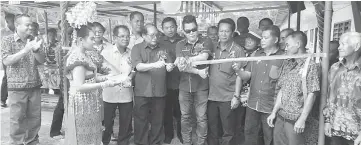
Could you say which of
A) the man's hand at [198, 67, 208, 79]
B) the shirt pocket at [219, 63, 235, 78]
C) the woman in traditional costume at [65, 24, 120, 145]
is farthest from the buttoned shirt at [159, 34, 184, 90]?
the woman in traditional costume at [65, 24, 120, 145]

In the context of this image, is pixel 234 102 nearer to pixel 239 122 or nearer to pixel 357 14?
pixel 239 122

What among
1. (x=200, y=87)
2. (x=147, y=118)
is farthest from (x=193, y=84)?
(x=147, y=118)

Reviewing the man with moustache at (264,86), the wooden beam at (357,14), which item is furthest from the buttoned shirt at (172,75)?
the wooden beam at (357,14)

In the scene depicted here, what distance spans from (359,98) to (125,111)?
2.74 m

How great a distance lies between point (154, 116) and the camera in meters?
3.98

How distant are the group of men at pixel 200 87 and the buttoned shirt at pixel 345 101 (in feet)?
0.04

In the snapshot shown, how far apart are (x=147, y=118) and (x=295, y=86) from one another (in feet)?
6.75

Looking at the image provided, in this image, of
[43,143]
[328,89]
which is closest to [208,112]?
[328,89]

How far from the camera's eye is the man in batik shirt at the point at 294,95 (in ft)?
8.48

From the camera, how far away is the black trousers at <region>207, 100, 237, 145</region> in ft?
11.8

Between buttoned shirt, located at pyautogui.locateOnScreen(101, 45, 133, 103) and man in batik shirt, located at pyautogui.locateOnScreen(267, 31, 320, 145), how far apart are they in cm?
191

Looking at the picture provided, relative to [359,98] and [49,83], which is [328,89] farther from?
[49,83]

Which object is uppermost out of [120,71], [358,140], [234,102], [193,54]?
[193,54]

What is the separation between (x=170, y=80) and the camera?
13.6 feet
